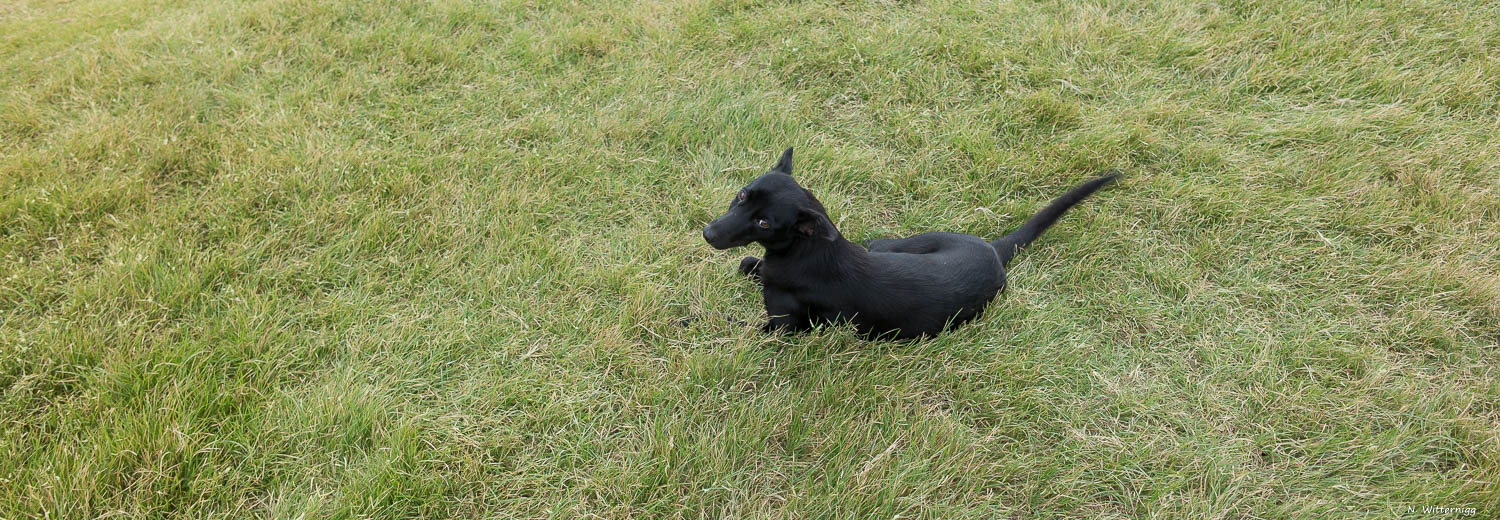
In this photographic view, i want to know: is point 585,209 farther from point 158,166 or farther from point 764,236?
point 158,166

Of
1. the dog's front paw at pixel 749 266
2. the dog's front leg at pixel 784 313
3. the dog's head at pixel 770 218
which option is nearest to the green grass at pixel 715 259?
the dog's front paw at pixel 749 266

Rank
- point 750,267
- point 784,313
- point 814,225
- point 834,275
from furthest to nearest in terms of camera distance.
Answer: point 750,267 < point 784,313 < point 834,275 < point 814,225

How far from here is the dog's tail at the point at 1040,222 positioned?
3.60m

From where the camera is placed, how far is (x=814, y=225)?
295cm

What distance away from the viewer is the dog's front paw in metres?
3.61

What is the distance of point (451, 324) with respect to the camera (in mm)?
3164

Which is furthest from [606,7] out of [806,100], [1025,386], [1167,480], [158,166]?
[1167,480]

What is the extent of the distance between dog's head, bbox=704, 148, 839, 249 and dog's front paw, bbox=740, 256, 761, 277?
0.50m

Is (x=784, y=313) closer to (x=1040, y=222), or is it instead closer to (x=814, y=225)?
(x=814, y=225)

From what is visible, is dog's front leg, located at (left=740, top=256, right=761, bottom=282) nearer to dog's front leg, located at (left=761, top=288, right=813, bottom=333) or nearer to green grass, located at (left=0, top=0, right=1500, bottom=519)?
green grass, located at (left=0, top=0, right=1500, bottom=519)

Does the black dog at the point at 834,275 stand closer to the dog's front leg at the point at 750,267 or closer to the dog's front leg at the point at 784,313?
the dog's front leg at the point at 784,313

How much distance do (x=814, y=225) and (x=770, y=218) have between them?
194mm

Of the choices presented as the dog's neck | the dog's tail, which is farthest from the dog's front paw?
the dog's tail

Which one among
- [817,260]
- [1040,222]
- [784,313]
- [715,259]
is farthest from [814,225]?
[1040,222]
